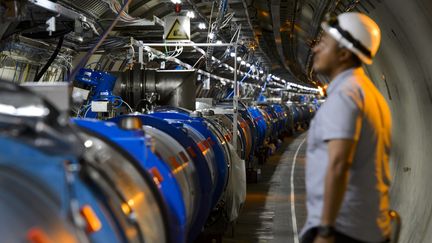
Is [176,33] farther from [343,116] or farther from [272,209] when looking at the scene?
[343,116]

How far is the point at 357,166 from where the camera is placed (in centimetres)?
230

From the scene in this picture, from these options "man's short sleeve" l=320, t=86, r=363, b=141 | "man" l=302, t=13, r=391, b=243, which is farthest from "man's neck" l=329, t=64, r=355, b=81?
"man's short sleeve" l=320, t=86, r=363, b=141

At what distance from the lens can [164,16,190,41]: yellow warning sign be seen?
24.2 ft

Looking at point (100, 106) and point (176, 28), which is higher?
point (176, 28)

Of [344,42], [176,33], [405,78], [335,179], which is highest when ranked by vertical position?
[176,33]

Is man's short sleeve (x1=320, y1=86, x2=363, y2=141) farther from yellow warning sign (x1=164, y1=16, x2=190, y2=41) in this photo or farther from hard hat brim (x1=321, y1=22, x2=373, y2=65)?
yellow warning sign (x1=164, y1=16, x2=190, y2=41)

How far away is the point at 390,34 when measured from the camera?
19.4ft

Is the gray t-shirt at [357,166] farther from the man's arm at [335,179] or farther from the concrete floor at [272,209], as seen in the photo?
the concrete floor at [272,209]

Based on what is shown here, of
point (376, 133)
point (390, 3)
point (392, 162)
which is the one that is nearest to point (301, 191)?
point (392, 162)

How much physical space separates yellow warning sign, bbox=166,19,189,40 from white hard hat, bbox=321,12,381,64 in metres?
5.11

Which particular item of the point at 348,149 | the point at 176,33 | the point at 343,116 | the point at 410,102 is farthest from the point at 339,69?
the point at 176,33

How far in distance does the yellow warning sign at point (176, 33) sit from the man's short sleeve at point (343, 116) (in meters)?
5.30

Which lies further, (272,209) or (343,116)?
(272,209)

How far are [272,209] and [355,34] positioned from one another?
558cm
